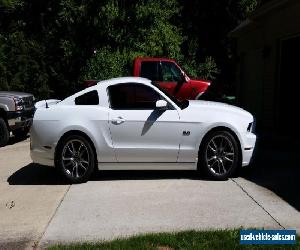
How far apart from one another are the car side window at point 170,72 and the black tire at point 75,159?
680 cm

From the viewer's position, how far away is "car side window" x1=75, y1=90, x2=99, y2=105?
8438 millimetres

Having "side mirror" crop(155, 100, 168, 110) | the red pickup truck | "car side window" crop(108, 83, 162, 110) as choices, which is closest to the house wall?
the red pickup truck

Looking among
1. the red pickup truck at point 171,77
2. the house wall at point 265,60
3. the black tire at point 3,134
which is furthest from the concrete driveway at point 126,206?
the house wall at point 265,60

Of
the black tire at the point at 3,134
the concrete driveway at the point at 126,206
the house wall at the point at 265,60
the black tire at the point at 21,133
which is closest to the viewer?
the concrete driveway at the point at 126,206

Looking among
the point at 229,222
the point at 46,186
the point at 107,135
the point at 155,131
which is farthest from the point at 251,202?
the point at 46,186

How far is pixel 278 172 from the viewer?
870cm

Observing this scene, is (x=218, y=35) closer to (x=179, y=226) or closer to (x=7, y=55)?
(x=7, y=55)

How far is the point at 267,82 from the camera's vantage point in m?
16.0

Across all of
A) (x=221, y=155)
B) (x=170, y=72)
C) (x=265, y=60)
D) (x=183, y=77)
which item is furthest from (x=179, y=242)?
(x=265, y=60)

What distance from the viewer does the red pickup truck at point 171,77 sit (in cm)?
1449

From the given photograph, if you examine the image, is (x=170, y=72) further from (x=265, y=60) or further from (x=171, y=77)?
(x=265, y=60)

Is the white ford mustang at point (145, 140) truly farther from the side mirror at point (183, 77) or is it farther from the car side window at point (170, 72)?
the car side window at point (170, 72)

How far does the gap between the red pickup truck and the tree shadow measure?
11.7 feet

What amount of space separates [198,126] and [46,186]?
2660 mm
